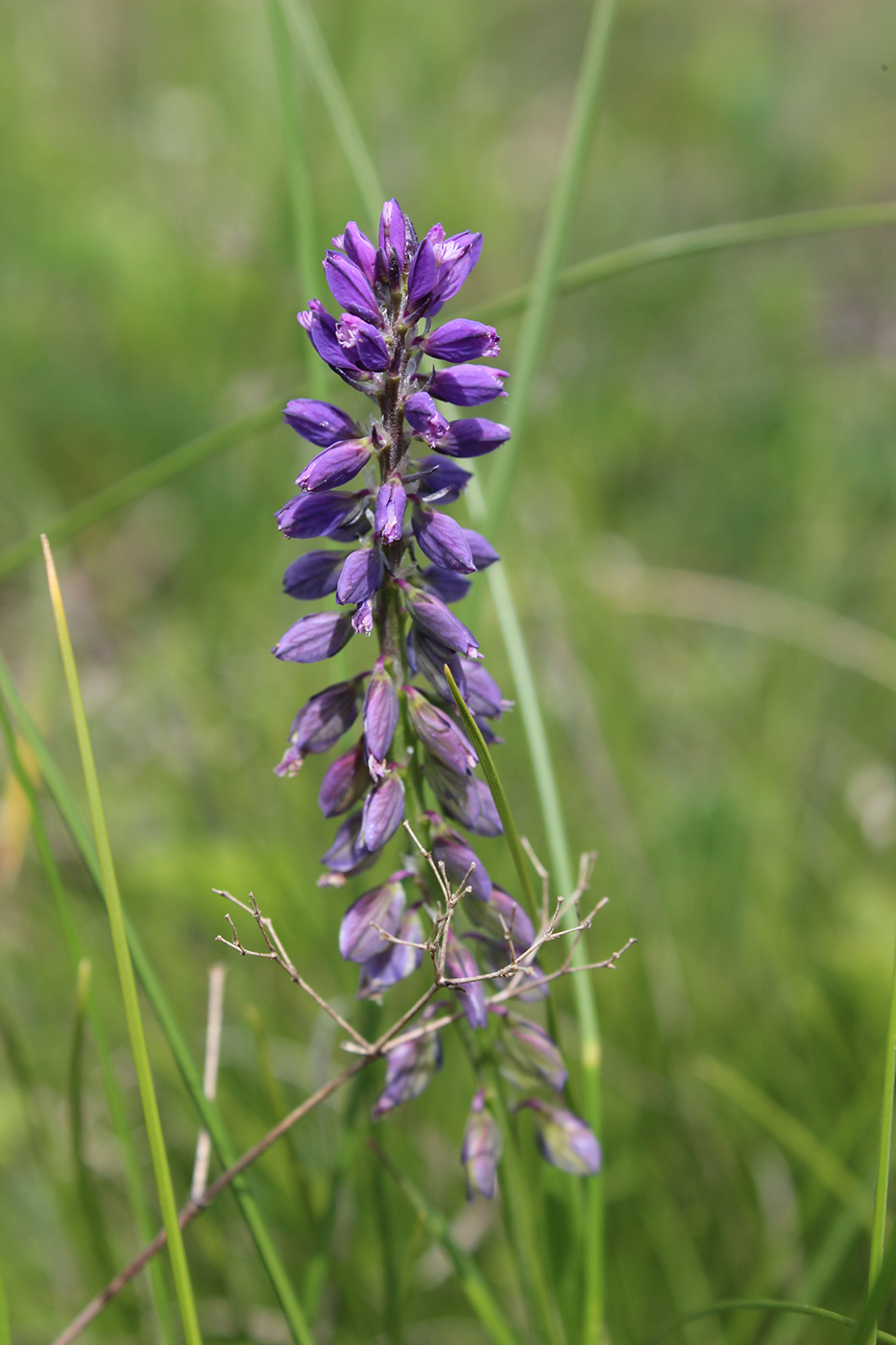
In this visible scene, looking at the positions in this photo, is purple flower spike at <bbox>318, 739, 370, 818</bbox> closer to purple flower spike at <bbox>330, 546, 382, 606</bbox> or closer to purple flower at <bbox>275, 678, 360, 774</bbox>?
purple flower at <bbox>275, 678, 360, 774</bbox>

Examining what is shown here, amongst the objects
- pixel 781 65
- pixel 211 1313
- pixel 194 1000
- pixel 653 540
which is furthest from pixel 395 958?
pixel 781 65

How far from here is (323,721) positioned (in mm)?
1342

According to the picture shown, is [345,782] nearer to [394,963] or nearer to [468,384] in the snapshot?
[394,963]

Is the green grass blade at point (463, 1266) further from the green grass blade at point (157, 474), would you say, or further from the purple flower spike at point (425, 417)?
the green grass blade at point (157, 474)

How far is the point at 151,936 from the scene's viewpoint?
3.06 meters

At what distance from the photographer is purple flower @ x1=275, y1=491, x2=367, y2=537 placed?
126 centimetres

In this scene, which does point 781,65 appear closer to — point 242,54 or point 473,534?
point 242,54

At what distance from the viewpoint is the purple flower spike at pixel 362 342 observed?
114cm

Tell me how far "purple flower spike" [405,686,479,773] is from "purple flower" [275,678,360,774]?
0.11m

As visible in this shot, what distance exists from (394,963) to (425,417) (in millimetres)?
771

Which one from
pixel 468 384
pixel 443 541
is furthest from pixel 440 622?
pixel 468 384

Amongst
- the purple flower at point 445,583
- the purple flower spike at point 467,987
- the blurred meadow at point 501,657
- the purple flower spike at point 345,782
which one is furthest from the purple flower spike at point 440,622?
the blurred meadow at point 501,657

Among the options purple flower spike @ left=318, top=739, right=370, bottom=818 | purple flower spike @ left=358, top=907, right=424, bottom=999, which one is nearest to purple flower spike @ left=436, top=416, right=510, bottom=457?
purple flower spike @ left=318, top=739, right=370, bottom=818

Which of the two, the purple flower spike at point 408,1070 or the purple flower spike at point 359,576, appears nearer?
the purple flower spike at point 359,576
